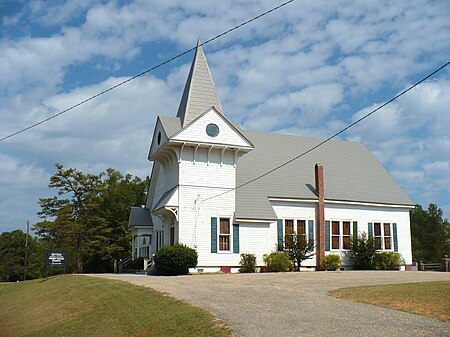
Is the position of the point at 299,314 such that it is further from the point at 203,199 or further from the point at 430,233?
the point at 430,233

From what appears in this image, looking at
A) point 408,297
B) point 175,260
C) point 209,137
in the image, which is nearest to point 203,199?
point 209,137

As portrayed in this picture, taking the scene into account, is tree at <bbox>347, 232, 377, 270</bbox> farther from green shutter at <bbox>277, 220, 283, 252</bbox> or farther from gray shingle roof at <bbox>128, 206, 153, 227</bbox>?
gray shingle roof at <bbox>128, 206, 153, 227</bbox>

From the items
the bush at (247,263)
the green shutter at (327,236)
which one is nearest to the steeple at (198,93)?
the bush at (247,263)

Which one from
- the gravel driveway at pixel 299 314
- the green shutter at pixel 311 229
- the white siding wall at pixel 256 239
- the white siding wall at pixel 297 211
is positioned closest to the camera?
the gravel driveway at pixel 299 314

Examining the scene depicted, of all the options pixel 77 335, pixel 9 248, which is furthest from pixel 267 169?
pixel 9 248

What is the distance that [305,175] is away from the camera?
40.9 m

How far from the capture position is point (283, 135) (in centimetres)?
4453

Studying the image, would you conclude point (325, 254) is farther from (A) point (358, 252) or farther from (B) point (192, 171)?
(B) point (192, 171)

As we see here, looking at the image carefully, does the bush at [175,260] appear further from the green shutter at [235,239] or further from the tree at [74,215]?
the tree at [74,215]

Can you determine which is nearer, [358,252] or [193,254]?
[193,254]

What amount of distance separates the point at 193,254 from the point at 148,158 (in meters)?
9.58

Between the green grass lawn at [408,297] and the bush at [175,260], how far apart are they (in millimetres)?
13756

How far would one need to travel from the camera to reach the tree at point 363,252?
3838cm

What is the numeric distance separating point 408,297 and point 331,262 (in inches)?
824
